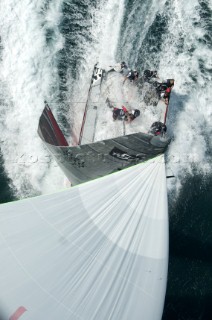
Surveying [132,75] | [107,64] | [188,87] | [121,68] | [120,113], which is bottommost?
[120,113]

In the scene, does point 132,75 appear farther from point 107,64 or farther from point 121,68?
point 107,64

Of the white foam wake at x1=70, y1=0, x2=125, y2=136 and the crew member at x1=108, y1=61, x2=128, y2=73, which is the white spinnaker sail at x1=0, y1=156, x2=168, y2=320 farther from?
the white foam wake at x1=70, y1=0, x2=125, y2=136

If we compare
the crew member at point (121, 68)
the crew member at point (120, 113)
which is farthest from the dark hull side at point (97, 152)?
the crew member at point (121, 68)

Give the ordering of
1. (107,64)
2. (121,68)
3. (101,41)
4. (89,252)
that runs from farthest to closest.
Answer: (101,41), (107,64), (121,68), (89,252)

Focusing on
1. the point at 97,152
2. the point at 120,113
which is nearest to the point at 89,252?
the point at 97,152

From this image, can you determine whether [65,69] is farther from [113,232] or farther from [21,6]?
[113,232]

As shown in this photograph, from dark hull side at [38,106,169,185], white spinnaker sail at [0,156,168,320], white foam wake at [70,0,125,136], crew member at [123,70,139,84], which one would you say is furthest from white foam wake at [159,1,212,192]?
white spinnaker sail at [0,156,168,320]

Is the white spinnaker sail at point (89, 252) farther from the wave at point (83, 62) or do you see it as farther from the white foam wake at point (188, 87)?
the white foam wake at point (188, 87)
